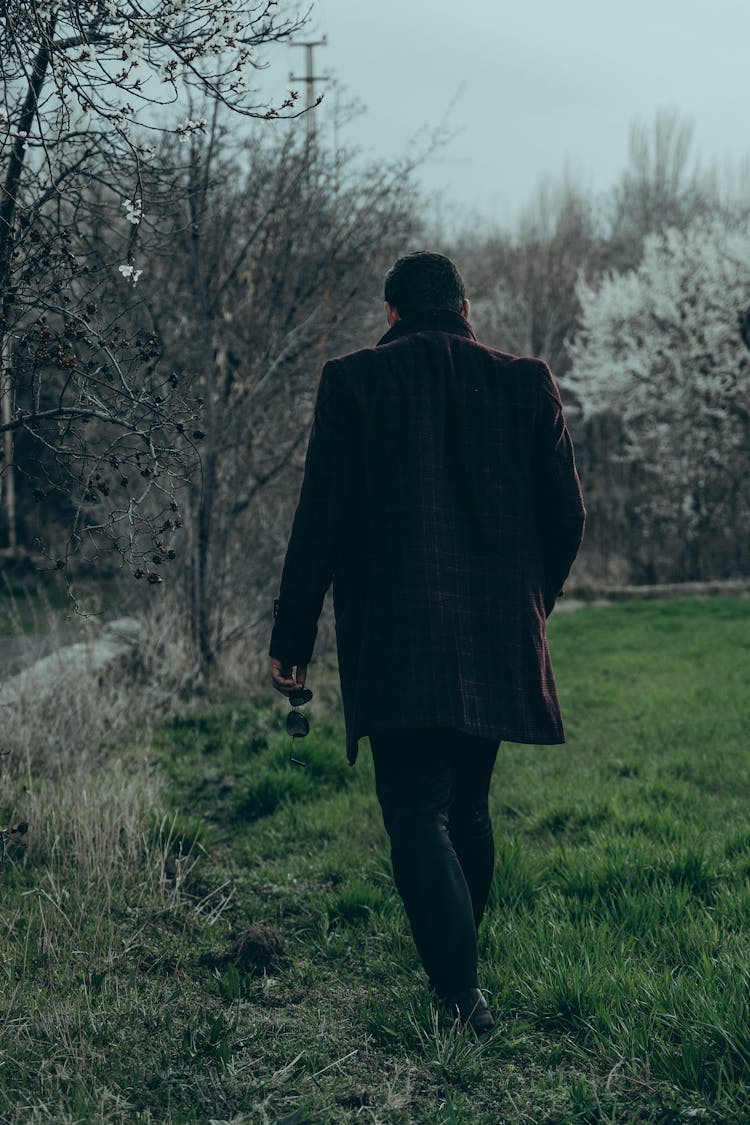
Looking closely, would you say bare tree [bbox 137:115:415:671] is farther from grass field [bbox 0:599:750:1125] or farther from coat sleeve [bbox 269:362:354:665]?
coat sleeve [bbox 269:362:354:665]

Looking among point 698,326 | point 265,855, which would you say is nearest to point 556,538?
point 265,855

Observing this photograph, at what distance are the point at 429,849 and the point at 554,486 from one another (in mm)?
992

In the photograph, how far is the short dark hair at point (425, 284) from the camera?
2.84m

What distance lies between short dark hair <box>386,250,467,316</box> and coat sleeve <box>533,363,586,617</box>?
310mm

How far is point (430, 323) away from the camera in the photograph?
2816 millimetres

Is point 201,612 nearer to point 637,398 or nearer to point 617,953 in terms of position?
point 617,953

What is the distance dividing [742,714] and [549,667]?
4.42 m

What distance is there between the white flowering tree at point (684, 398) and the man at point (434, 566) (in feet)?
45.7

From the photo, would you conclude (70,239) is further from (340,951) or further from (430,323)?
(340,951)

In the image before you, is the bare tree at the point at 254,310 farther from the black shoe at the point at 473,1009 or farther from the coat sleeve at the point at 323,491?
the black shoe at the point at 473,1009

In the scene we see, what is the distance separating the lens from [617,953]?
297 centimetres

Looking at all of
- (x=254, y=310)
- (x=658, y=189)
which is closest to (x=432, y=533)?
(x=254, y=310)

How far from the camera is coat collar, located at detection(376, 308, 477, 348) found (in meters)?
2.81

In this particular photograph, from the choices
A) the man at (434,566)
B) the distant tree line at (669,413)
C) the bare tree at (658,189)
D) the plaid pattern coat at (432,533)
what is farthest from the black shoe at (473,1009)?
the bare tree at (658,189)
